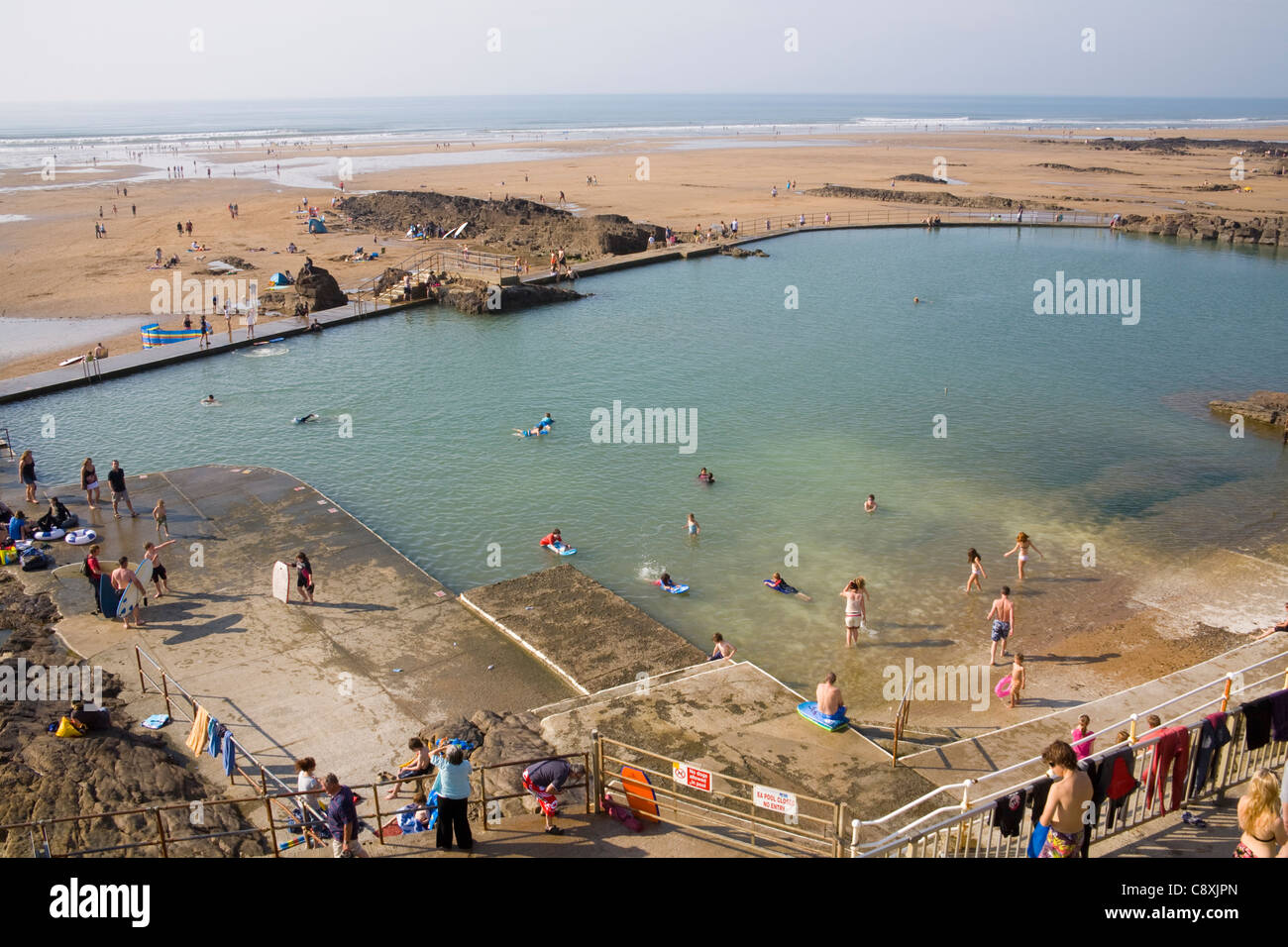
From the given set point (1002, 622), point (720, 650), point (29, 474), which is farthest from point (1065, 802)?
point (29, 474)

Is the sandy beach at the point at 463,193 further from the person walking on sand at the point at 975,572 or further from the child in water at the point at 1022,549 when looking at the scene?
the child in water at the point at 1022,549

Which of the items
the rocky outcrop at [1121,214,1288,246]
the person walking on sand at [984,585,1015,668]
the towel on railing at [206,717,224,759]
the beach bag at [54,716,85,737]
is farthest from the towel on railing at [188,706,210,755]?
the rocky outcrop at [1121,214,1288,246]

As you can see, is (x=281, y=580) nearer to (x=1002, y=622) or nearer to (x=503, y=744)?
(x=503, y=744)

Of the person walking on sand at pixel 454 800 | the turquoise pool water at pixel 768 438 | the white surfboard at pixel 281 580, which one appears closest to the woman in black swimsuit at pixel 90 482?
the turquoise pool water at pixel 768 438

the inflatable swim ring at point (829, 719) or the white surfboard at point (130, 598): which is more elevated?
the white surfboard at point (130, 598)

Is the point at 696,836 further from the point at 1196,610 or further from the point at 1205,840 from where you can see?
the point at 1196,610

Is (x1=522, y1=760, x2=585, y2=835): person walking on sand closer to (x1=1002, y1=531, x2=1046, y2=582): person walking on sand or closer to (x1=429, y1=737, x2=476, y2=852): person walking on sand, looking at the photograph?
(x1=429, y1=737, x2=476, y2=852): person walking on sand
